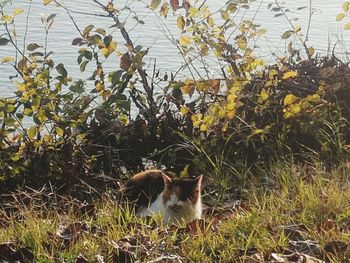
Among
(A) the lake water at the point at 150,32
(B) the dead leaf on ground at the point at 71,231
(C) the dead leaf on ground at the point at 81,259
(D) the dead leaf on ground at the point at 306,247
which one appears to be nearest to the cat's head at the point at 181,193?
(B) the dead leaf on ground at the point at 71,231

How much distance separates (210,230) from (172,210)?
1.01 metres

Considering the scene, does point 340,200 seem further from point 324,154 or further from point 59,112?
point 59,112

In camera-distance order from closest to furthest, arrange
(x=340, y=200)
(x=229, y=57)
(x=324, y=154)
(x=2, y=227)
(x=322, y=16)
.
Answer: (x=340, y=200), (x=2, y=227), (x=324, y=154), (x=229, y=57), (x=322, y=16)

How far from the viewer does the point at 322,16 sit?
30.8ft

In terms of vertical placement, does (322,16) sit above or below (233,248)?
below

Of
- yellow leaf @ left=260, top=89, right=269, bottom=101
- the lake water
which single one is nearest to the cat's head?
yellow leaf @ left=260, top=89, right=269, bottom=101

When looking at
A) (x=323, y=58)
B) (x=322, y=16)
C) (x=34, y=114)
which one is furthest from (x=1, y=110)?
(x=322, y=16)

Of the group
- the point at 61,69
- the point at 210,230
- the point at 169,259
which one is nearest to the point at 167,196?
the point at 210,230

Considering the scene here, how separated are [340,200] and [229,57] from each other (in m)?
1.91

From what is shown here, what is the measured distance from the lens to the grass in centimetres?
371

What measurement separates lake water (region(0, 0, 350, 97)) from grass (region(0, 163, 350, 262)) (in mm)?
3017

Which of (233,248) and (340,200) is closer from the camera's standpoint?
(233,248)

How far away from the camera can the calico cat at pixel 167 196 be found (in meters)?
4.93

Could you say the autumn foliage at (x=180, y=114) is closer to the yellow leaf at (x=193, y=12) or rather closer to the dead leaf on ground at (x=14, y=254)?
the yellow leaf at (x=193, y=12)
